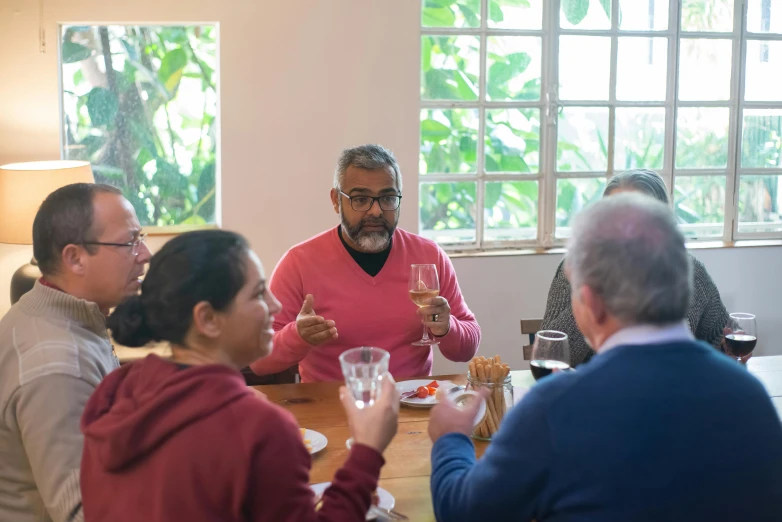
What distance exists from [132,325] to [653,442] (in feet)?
2.73

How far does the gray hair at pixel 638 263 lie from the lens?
1.26 m

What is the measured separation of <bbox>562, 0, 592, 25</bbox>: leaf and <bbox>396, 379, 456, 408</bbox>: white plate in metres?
2.45

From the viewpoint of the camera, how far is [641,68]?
4.23 meters

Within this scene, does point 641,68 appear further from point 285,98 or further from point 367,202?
point 367,202

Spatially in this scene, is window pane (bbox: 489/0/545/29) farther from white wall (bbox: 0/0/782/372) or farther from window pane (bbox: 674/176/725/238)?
window pane (bbox: 674/176/725/238)

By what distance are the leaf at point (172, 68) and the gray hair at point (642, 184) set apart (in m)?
2.17

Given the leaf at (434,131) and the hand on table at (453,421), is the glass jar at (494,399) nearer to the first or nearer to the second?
the hand on table at (453,421)

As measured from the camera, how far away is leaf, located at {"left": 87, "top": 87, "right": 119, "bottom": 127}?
151 inches

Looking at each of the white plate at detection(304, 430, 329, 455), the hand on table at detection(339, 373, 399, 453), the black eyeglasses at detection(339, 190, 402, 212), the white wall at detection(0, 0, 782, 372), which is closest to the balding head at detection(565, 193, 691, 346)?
the hand on table at detection(339, 373, 399, 453)

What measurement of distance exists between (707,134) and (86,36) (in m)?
3.12

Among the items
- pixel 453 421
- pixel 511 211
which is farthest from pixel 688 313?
pixel 511 211

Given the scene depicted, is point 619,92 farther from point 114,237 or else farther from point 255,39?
point 114,237

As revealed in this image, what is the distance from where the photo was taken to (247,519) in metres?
1.24

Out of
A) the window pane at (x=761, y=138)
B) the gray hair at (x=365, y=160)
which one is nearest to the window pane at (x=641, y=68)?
the window pane at (x=761, y=138)
